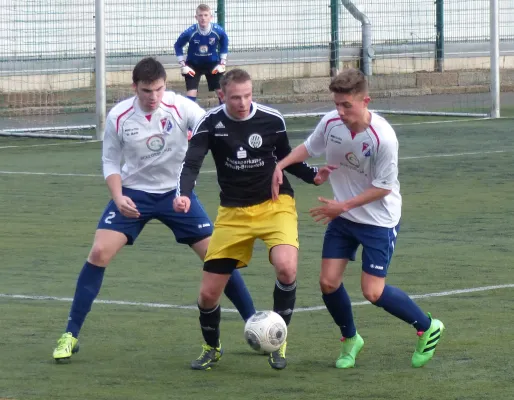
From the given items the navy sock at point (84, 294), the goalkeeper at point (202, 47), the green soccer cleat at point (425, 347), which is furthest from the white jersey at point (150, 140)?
the goalkeeper at point (202, 47)

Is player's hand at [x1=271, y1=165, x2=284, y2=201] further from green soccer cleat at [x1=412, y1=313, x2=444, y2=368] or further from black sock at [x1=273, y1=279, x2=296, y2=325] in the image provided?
green soccer cleat at [x1=412, y1=313, x2=444, y2=368]

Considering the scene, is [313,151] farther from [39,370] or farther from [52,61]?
[52,61]

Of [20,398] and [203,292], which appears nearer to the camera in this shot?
[20,398]

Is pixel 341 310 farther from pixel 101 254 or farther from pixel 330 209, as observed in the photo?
pixel 101 254

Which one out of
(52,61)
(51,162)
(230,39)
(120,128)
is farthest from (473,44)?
(120,128)

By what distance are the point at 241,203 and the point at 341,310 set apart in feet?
2.63

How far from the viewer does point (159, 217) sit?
25.9 feet

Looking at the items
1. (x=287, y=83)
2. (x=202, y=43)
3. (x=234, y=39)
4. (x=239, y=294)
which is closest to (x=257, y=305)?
(x=239, y=294)

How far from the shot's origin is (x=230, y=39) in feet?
85.8

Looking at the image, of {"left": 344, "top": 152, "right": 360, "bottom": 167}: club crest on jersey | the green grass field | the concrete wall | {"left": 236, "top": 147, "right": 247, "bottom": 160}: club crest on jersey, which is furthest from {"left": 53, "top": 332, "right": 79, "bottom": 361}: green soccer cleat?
the concrete wall

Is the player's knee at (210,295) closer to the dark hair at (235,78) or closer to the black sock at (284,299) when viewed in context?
the black sock at (284,299)

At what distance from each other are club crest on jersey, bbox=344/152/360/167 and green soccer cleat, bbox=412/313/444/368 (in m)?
0.97

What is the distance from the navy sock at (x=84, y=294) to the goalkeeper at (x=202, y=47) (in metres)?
14.5

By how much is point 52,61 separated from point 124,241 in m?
16.8
